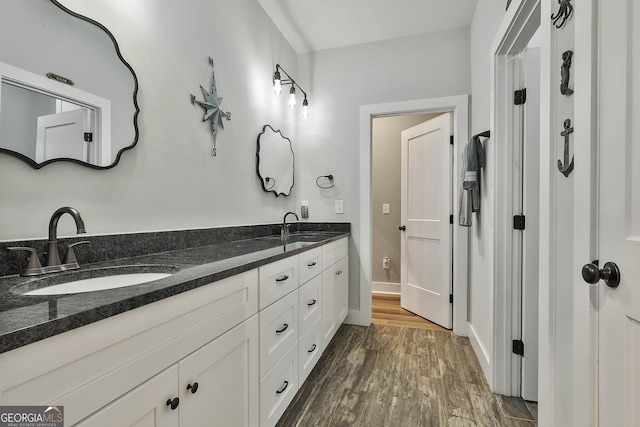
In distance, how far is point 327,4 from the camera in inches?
92.2

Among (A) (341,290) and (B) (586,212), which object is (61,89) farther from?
(A) (341,290)

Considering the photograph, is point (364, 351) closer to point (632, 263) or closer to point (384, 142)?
point (632, 263)

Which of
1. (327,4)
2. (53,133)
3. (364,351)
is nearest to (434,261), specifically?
(364,351)

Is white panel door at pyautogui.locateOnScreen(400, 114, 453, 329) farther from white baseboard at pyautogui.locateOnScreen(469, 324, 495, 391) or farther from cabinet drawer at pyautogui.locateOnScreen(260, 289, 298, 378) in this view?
cabinet drawer at pyautogui.locateOnScreen(260, 289, 298, 378)

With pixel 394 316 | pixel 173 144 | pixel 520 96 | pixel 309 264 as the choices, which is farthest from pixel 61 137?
pixel 394 316

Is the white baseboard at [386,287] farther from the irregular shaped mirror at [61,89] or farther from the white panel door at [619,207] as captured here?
the irregular shaped mirror at [61,89]

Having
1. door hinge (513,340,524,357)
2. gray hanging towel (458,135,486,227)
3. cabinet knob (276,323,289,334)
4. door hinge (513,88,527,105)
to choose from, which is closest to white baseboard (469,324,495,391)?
door hinge (513,340,524,357)

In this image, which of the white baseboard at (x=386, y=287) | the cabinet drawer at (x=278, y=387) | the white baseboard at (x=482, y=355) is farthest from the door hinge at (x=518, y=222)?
the white baseboard at (x=386, y=287)

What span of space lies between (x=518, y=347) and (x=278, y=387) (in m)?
1.38

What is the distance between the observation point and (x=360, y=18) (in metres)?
2.52

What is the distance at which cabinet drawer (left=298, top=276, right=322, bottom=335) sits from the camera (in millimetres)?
1678

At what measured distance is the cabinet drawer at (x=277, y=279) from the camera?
1258 millimetres

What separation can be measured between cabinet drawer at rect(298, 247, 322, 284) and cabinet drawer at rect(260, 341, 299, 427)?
37cm

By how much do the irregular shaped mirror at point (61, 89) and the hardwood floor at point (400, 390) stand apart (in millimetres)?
1540
